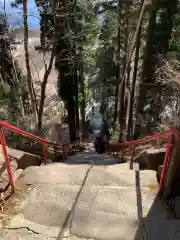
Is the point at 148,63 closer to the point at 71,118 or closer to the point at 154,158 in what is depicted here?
the point at 71,118

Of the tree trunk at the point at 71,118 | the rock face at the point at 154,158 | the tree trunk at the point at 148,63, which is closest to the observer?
the rock face at the point at 154,158

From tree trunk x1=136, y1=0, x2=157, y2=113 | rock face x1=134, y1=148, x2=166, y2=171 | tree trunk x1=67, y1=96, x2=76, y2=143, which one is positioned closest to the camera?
rock face x1=134, y1=148, x2=166, y2=171

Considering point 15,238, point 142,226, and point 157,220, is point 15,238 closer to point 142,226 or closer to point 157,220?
point 142,226

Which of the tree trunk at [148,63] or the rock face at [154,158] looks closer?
the rock face at [154,158]

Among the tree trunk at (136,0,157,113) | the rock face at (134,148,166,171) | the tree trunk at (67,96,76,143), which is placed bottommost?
the tree trunk at (67,96,76,143)

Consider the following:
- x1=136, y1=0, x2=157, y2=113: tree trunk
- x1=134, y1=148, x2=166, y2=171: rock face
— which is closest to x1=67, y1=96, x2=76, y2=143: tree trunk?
x1=136, y1=0, x2=157, y2=113: tree trunk

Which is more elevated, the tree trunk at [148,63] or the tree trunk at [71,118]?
the tree trunk at [148,63]

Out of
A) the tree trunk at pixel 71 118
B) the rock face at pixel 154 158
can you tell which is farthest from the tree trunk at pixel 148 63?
the rock face at pixel 154 158

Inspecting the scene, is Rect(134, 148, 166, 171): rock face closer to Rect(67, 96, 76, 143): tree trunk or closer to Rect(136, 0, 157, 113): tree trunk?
Rect(136, 0, 157, 113): tree trunk

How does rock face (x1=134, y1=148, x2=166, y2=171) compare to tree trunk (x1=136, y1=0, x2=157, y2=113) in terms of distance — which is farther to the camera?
tree trunk (x1=136, y1=0, x2=157, y2=113)

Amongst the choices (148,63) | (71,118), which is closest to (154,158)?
(148,63)

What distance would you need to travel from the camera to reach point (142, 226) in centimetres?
358

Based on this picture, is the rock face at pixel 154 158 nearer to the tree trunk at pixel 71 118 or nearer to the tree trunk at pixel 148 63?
the tree trunk at pixel 148 63

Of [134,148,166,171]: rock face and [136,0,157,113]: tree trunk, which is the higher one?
[136,0,157,113]: tree trunk
